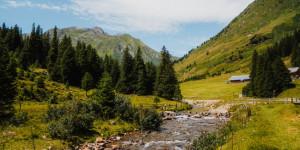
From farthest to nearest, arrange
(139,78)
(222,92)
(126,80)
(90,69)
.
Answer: (222,92), (90,69), (126,80), (139,78)

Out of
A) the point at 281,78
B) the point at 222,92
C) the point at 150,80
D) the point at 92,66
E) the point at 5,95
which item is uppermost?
the point at 92,66

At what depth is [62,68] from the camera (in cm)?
6247

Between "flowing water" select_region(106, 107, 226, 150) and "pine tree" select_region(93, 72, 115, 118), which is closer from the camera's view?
"flowing water" select_region(106, 107, 226, 150)

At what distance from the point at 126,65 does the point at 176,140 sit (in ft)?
177

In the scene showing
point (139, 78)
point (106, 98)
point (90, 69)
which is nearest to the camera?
point (106, 98)

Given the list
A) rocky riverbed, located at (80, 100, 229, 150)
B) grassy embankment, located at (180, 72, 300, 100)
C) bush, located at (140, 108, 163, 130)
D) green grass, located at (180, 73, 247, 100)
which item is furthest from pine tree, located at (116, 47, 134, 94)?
rocky riverbed, located at (80, 100, 229, 150)

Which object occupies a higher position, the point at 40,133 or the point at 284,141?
the point at 284,141

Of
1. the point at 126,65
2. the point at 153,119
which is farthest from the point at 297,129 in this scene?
the point at 126,65

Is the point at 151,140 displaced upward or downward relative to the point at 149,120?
downward

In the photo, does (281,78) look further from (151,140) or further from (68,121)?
(68,121)

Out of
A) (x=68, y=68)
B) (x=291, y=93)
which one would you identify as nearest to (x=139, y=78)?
(x=68, y=68)

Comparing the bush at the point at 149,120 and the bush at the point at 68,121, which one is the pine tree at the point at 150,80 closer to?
the bush at the point at 149,120

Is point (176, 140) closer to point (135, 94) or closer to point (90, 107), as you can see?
point (90, 107)

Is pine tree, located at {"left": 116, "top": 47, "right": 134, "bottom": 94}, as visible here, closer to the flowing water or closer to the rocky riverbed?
the flowing water
